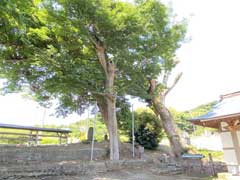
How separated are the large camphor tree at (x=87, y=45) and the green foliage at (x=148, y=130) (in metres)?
3.99

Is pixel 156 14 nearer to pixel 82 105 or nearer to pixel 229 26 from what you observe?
pixel 229 26

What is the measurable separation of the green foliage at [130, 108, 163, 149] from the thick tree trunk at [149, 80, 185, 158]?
71 cm

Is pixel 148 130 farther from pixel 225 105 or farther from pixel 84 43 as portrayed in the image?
pixel 84 43

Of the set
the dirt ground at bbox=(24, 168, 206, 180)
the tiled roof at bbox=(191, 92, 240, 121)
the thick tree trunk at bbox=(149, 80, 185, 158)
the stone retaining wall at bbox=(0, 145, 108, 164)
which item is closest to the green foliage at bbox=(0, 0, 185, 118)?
the thick tree trunk at bbox=(149, 80, 185, 158)

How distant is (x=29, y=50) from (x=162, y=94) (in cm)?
987

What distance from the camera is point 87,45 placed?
10492 millimetres

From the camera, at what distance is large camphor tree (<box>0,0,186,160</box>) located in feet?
28.5

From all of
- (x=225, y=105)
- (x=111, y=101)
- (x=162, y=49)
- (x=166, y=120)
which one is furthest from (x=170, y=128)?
(x=162, y=49)

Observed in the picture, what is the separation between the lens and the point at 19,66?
1022cm

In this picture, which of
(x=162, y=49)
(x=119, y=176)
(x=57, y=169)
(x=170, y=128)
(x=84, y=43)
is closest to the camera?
(x=57, y=169)

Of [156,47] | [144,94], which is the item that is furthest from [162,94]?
[156,47]

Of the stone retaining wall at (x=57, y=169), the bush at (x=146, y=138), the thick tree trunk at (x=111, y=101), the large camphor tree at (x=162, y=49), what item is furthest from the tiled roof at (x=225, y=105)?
the bush at (x=146, y=138)

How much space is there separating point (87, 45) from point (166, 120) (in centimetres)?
779

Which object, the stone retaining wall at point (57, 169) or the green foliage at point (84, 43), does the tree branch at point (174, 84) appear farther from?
the stone retaining wall at point (57, 169)
